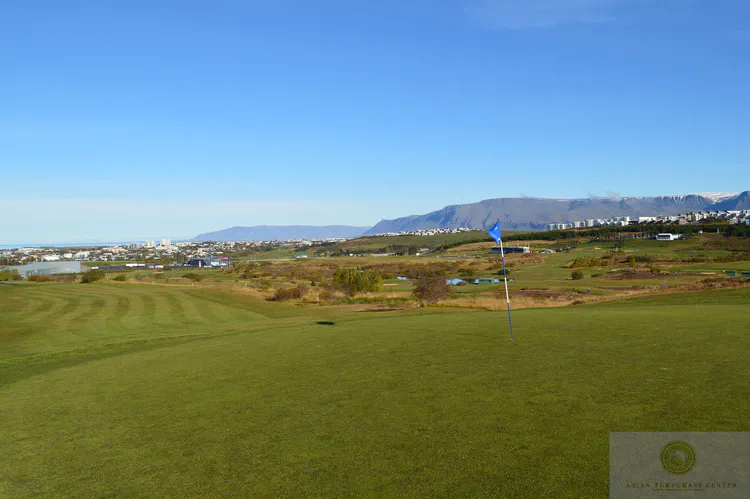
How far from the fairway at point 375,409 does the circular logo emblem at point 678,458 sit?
0.55 metres

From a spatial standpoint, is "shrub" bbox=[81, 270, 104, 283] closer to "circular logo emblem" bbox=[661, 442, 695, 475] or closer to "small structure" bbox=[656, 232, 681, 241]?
"circular logo emblem" bbox=[661, 442, 695, 475]

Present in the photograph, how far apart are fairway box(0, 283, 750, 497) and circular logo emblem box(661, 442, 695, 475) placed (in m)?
0.55

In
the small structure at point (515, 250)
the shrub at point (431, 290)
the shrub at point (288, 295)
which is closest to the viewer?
the shrub at point (431, 290)

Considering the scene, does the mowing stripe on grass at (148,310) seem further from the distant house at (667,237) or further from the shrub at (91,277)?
the distant house at (667,237)

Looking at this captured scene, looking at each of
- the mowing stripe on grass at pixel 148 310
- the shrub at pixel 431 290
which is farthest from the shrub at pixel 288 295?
the shrub at pixel 431 290

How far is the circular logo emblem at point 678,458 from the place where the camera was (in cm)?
618

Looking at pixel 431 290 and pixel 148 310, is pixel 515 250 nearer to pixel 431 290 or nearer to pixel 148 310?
pixel 431 290

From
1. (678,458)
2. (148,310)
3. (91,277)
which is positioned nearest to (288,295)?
(148,310)

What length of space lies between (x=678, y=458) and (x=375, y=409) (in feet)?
15.0

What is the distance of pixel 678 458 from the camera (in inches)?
253

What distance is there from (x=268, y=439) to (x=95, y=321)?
24137mm

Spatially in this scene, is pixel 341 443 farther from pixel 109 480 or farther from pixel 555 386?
pixel 555 386

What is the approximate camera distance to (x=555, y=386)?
976cm

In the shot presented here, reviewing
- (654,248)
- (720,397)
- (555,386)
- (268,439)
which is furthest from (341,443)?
(654,248)
